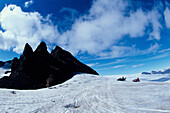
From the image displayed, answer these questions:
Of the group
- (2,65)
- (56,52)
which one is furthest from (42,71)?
(2,65)

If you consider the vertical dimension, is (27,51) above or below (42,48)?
below

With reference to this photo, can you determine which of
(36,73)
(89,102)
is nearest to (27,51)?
(36,73)

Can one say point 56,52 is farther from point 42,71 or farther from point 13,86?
point 13,86

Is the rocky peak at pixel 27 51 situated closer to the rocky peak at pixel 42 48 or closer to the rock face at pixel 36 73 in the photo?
the rock face at pixel 36 73

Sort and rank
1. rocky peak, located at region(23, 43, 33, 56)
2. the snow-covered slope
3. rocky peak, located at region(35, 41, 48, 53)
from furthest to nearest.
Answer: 1. rocky peak, located at region(35, 41, 48, 53)
2. rocky peak, located at region(23, 43, 33, 56)
3. the snow-covered slope

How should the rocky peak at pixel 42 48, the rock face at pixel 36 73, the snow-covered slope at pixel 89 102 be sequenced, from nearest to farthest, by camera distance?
the snow-covered slope at pixel 89 102 → the rock face at pixel 36 73 → the rocky peak at pixel 42 48

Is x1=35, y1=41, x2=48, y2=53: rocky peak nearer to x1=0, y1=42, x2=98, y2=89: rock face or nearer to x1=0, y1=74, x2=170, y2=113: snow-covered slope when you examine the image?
x1=0, y1=42, x2=98, y2=89: rock face

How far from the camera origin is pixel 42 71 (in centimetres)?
3212

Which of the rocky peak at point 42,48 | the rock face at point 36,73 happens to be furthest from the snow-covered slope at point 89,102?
the rocky peak at point 42,48

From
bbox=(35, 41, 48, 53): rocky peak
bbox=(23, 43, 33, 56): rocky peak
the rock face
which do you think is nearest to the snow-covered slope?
the rock face

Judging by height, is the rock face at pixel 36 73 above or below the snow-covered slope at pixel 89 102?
above

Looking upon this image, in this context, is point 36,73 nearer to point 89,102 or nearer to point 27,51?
point 27,51

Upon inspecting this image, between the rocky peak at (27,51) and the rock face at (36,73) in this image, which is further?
the rocky peak at (27,51)

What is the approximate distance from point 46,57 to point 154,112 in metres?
34.4
